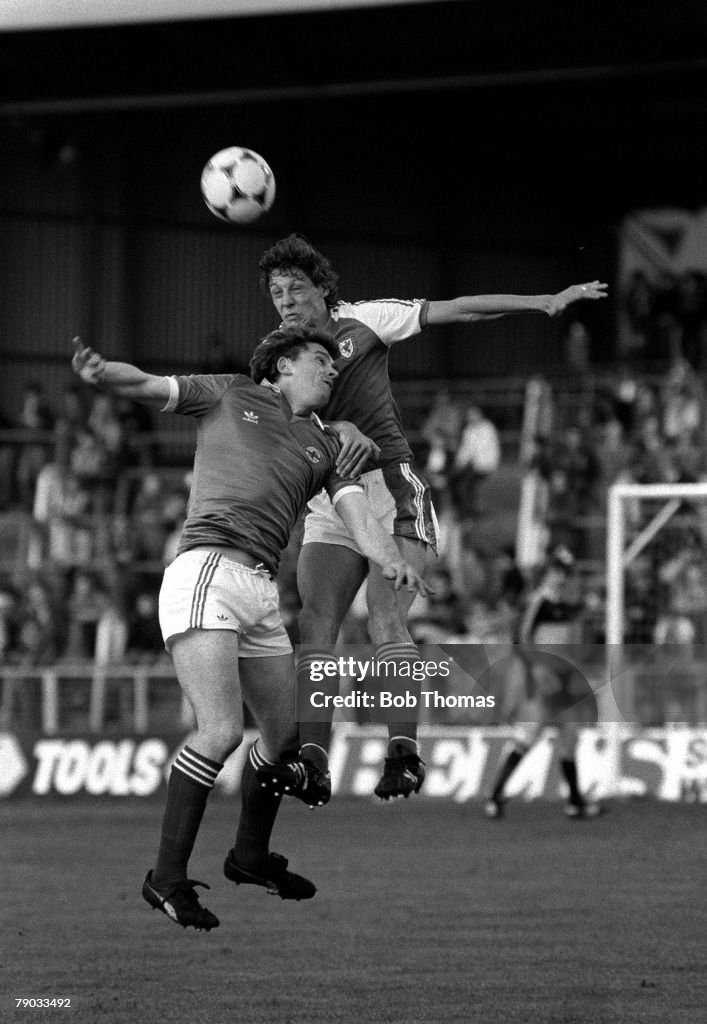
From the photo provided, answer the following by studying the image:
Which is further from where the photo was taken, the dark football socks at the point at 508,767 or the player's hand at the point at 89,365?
the dark football socks at the point at 508,767

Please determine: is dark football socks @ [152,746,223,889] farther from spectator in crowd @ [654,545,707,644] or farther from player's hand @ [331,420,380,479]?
spectator in crowd @ [654,545,707,644]

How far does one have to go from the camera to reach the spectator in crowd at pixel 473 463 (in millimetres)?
23203

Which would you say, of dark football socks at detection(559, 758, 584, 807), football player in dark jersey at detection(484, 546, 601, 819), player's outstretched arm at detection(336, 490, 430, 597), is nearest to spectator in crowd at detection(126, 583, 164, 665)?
football player in dark jersey at detection(484, 546, 601, 819)

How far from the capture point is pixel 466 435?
23.7 meters

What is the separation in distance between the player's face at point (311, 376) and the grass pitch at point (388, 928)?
2640 millimetres

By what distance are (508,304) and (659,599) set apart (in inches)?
490

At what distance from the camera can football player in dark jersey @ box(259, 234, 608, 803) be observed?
8469 millimetres

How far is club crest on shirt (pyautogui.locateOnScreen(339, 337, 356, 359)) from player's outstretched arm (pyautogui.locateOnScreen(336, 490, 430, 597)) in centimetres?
83

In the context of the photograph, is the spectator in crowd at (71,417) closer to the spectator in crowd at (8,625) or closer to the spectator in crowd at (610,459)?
the spectator in crowd at (8,625)

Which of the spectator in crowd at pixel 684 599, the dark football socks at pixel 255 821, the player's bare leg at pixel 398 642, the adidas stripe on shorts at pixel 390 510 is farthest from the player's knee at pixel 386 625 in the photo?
the spectator in crowd at pixel 684 599

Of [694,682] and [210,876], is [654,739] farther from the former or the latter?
[210,876]

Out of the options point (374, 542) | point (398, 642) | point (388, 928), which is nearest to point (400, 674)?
point (398, 642)

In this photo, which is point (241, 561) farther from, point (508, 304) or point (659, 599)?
point (659, 599)

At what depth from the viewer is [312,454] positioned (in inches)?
318
